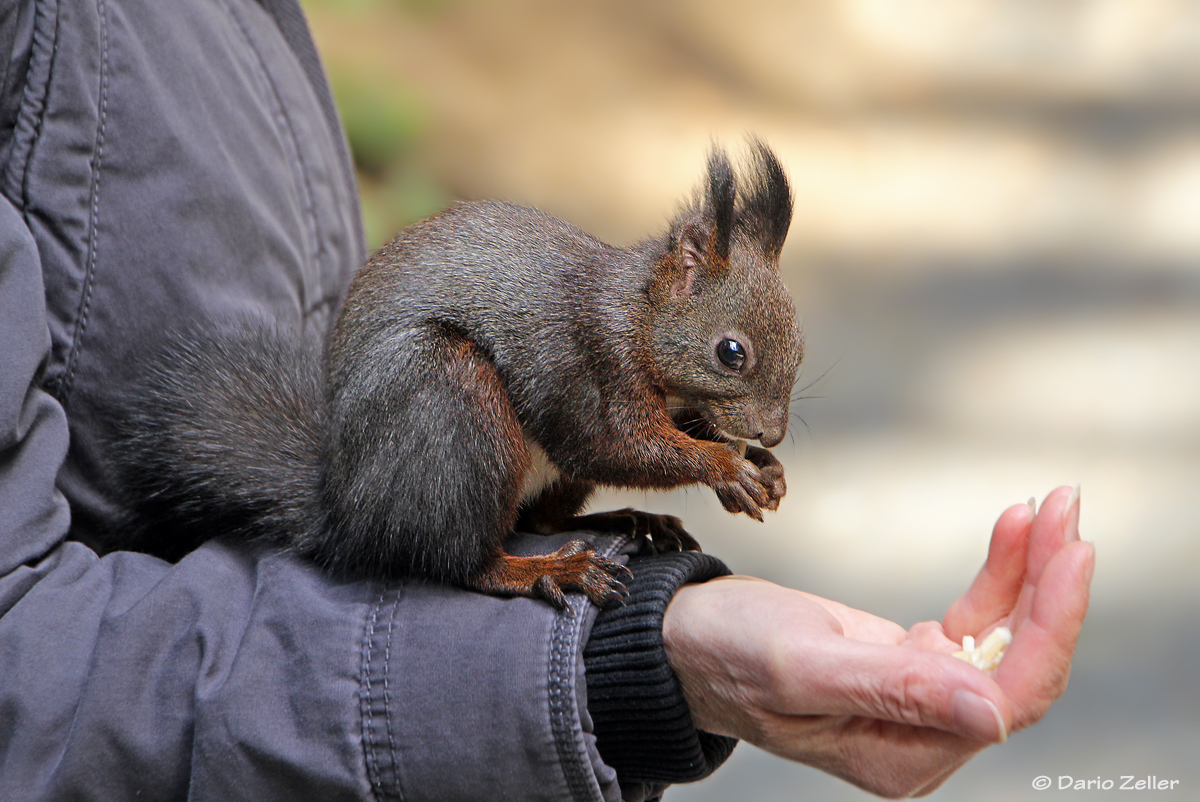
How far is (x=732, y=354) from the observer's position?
0.96 m

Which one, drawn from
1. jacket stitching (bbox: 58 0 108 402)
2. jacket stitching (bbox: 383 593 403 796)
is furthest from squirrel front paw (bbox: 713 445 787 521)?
jacket stitching (bbox: 58 0 108 402)

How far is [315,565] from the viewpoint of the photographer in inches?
34.5

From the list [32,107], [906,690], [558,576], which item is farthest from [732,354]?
[32,107]

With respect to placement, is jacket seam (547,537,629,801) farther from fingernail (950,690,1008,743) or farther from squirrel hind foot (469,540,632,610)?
fingernail (950,690,1008,743)

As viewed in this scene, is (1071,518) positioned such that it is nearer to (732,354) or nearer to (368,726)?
(732,354)

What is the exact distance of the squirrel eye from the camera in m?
0.96

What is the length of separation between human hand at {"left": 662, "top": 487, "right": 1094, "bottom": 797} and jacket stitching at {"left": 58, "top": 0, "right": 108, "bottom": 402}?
0.57 m

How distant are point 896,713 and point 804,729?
0.10 metres

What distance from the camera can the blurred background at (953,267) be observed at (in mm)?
2143

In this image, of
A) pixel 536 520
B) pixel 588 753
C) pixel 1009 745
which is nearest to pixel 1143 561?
pixel 1009 745

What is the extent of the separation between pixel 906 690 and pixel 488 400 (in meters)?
0.43

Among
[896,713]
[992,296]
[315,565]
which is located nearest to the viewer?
[896,713]

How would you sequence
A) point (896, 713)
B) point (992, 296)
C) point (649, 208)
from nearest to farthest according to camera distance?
point (896, 713), point (992, 296), point (649, 208)

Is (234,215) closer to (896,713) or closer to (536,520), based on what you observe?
(536,520)
